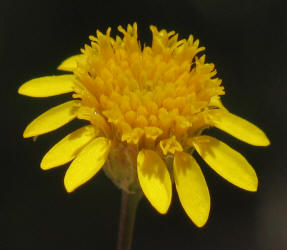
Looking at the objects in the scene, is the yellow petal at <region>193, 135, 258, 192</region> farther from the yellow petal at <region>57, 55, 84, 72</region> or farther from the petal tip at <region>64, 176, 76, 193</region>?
the yellow petal at <region>57, 55, 84, 72</region>

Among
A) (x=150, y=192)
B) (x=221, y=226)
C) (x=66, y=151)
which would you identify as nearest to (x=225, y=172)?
(x=150, y=192)

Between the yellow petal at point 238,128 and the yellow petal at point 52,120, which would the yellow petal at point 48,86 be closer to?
the yellow petal at point 52,120

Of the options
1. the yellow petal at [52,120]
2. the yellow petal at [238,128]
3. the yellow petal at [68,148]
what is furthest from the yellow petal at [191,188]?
Result: the yellow petal at [52,120]

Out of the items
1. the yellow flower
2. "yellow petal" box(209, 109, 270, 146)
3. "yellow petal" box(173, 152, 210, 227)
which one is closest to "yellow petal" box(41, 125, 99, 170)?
the yellow flower

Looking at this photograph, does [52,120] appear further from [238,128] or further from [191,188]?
[238,128]

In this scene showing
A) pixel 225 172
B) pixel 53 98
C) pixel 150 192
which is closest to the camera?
pixel 150 192

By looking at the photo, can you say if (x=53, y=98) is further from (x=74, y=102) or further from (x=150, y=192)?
(x=150, y=192)

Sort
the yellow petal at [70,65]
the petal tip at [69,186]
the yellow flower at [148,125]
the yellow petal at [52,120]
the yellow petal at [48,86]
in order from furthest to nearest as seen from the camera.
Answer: the yellow petal at [70,65] → the yellow petal at [48,86] → the yellow petal at [52,120] → the yellow flower at [148,125] → the petal tip at [69,186]
